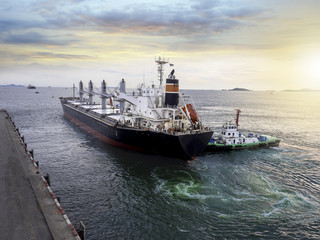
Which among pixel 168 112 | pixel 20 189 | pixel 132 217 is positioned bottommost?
pixel 132 217

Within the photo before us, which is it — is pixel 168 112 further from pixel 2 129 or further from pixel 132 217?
pixel 2 129

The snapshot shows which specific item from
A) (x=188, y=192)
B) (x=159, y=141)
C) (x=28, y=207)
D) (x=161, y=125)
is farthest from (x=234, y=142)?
(x=28, y=207)

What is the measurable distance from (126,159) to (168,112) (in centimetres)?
986

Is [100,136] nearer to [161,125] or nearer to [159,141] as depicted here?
[161,125]

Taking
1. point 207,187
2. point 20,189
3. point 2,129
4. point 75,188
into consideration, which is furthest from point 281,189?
point 2,129

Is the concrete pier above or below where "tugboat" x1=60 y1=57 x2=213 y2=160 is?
below

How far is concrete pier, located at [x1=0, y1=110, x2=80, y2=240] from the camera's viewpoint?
1187 cm

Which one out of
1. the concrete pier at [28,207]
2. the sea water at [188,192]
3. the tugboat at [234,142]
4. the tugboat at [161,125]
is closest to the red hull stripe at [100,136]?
the tugboat at [161,125]

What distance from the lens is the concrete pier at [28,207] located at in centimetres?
1187

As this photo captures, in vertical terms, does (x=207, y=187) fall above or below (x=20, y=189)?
below

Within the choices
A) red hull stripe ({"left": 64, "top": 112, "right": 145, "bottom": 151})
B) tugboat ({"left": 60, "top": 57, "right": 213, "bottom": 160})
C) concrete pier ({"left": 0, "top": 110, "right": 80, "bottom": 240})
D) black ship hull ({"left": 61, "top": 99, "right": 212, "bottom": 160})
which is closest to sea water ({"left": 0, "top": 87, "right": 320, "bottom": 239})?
red hull stripe ({"left": 64, "top": 112, "right": 145, "bottom": 151})

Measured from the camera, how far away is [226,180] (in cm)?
2572

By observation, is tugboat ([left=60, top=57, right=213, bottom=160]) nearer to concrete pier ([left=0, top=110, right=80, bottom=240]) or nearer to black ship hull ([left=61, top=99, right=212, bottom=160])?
black ship hull ([left=61, top=99, right=212, bottom=160])

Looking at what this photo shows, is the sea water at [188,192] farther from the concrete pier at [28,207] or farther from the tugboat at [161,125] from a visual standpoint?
the concrete pier at [28,207]
